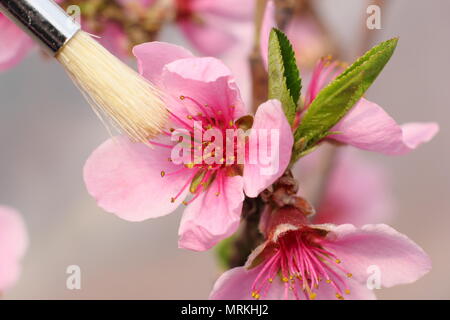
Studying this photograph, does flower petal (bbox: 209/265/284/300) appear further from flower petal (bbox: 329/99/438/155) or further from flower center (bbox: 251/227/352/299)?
flower petal (bbox: 329/99/438/155)

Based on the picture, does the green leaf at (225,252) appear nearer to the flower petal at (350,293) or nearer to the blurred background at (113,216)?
the flower petal at (350,293)

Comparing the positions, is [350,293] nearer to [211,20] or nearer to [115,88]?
[115,88]

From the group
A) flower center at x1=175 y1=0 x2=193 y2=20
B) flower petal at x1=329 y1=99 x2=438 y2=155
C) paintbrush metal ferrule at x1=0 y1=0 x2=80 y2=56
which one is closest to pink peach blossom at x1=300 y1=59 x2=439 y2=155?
flower petal at x1=329 y1=99 x2=438 y2=155

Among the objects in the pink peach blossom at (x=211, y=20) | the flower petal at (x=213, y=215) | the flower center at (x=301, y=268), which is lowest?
the flower center at (x=301, y=268)

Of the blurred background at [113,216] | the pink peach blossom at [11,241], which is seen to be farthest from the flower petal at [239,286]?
the blurred background at [113,216]

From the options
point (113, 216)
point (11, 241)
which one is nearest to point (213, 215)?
point (11, 241)
